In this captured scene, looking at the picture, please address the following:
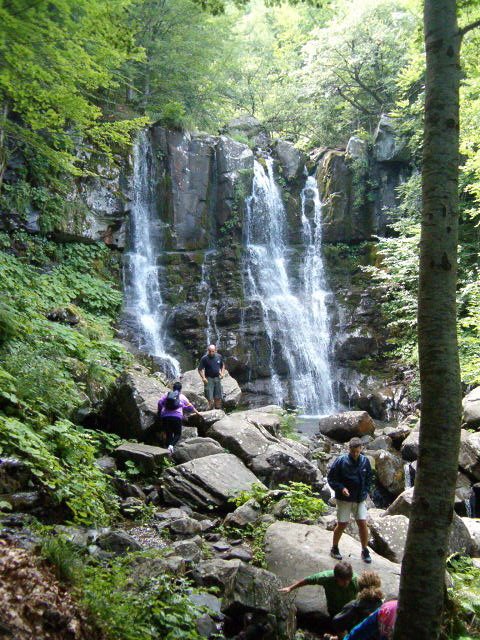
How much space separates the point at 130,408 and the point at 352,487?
15.4ft

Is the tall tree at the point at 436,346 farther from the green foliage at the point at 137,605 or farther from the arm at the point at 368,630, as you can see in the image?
the green foliage at the point at 137,605

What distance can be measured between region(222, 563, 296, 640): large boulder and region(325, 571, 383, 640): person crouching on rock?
0.41 meters

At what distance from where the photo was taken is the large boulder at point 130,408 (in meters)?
9.09

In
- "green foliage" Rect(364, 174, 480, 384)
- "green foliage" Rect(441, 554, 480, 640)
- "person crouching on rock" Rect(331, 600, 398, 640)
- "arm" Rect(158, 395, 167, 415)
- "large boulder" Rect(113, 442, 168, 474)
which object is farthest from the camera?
"green foliage" Rect(364, 174, 480, 384)

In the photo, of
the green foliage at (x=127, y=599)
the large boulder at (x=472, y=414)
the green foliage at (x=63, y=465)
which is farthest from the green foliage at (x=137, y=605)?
the large boulder at (x=472, y=414)

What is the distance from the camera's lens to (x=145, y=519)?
6512 millimetres

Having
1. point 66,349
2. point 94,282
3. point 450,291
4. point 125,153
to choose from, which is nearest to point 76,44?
point 66,349

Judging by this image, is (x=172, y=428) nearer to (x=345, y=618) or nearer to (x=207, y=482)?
(x=207, y=482)

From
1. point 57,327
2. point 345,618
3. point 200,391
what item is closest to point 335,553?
point 345,618

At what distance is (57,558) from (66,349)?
19.3 ft

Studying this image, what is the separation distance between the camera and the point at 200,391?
12289 millimetres

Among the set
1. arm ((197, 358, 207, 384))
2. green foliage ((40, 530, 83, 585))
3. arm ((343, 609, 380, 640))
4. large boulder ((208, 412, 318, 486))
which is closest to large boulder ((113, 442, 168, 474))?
large boulder ((208, 412, 318, 486))

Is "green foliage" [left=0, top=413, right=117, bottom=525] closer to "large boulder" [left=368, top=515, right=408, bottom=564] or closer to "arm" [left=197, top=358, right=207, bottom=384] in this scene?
"large boulder" [left=368, top=515, right=408, bottom=564]

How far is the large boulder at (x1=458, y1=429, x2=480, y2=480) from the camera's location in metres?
10.1
